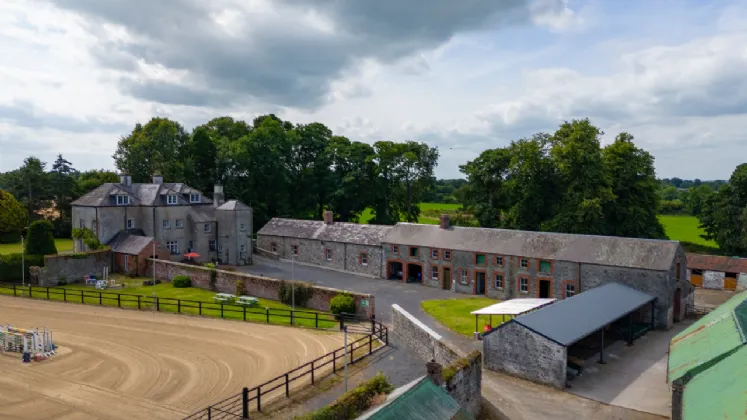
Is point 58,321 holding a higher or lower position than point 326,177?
lower

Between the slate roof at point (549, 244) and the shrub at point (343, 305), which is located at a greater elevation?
the slate roof at point (549, 244)

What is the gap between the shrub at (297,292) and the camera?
3319 centimetres

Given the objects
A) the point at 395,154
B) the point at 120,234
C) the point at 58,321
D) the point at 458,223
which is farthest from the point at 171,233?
the point at 458,223

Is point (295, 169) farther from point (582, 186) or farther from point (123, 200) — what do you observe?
point (582, 186)

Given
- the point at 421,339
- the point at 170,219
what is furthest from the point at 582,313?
the point at 170,219

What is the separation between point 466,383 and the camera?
1750 cm

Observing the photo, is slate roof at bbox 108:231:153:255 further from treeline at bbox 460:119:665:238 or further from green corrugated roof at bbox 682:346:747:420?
green corrugated roof at bbox 682:346:747:420

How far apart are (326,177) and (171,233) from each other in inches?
827

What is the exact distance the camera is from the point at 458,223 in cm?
6166

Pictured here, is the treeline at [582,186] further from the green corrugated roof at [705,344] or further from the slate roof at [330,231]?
the green corrugated roof at [705,344]

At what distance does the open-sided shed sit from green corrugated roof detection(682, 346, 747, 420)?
6.16 meters

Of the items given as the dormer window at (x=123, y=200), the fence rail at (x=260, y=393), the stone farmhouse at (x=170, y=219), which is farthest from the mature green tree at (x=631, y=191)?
the dormer window at (x=123, y=200)

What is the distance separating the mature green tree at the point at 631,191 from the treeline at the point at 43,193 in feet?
191

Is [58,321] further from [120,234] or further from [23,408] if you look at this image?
[120,234]
